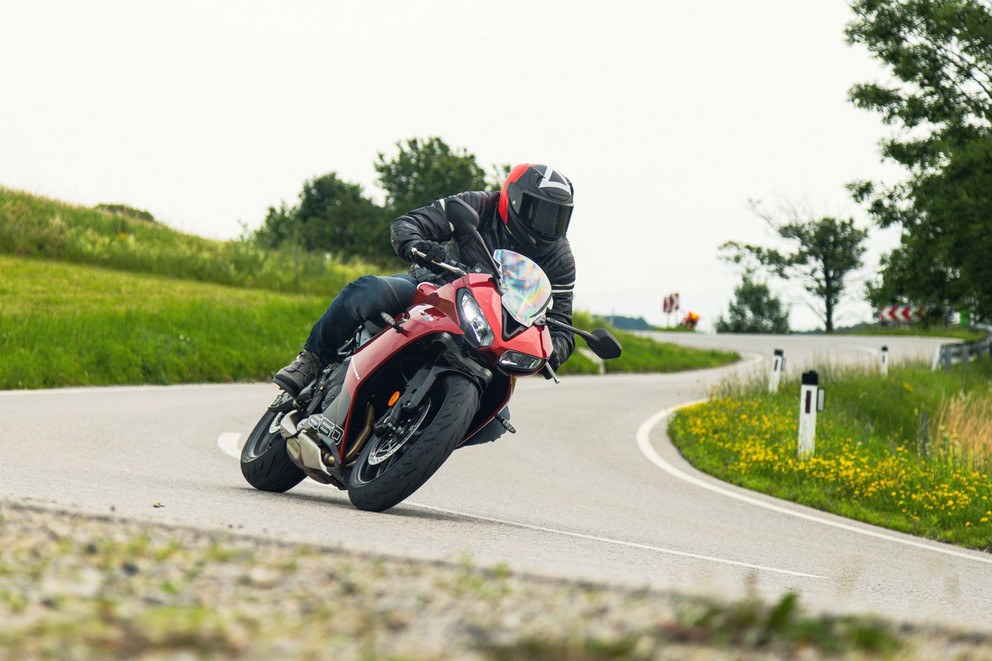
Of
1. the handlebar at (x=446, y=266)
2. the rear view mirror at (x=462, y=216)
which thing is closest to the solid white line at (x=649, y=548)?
the handlebar at (x=446, y=266)

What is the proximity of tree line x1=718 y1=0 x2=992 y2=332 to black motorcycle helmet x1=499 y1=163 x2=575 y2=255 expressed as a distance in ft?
71.6

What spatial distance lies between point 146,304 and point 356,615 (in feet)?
58.9

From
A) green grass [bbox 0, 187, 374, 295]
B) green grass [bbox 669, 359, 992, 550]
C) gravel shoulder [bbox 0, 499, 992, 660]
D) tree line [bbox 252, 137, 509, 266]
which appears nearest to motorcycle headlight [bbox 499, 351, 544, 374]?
gravel shoulder [bbox 0, 499, 992, 660]

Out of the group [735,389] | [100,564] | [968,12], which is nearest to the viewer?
[100,564]

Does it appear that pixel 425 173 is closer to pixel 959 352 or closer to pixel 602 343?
pixel 959 352

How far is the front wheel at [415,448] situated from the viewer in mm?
5582

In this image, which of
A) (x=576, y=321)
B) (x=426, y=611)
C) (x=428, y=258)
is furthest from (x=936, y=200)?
(x=426, y=611)

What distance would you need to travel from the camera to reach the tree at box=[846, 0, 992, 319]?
27.1 metres

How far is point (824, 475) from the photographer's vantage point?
36.0 feet

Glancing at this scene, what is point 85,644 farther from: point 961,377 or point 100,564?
point 961,377

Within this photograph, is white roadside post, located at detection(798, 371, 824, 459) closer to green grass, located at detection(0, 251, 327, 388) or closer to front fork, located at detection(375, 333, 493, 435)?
front fork, located at detection(375, 333, 493, 435)

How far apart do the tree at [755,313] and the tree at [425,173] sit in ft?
63.8

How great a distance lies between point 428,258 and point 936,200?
907 inches

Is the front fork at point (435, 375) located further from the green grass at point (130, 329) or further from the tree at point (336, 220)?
the tree at point (336, 220)
